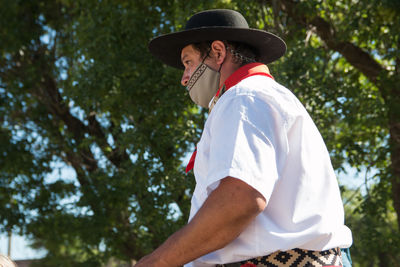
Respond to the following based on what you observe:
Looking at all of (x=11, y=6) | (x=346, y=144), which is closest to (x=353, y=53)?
(x=346, y=144)

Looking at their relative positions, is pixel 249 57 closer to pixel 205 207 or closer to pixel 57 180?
pixel 205 207

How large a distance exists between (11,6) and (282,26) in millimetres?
5682

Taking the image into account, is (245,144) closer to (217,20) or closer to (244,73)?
(244,73)

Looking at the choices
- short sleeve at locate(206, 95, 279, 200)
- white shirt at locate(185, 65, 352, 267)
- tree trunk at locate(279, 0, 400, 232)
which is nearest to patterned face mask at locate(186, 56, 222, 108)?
white shirt at locate(185, 65, 352, 267)

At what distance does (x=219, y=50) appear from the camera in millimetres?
2131

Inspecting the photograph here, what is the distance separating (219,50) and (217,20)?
0.16m

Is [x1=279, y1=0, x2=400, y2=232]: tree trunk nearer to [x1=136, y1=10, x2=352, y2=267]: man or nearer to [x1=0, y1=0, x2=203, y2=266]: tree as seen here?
[x1=0, y1=0, x2=203, y2=266]: tree

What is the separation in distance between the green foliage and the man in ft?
15.9

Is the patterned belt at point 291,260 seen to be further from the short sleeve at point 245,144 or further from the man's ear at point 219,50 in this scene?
the man's ear at point 219,50

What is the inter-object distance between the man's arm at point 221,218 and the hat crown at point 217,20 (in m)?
0.87

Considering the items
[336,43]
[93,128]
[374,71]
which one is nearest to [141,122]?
[93,128]

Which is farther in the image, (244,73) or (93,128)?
(93,128)

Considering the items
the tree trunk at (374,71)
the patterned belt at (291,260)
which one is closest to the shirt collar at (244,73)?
the patterned belt at (291,260)

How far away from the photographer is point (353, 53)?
9023 mm
